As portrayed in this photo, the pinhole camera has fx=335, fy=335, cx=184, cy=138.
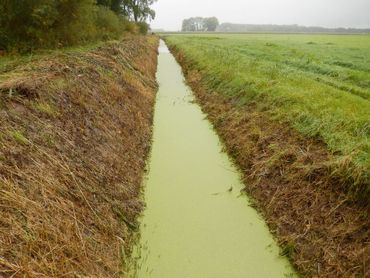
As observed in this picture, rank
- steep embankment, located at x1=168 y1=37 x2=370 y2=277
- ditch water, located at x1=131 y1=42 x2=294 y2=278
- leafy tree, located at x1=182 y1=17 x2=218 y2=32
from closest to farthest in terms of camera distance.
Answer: steep embankment, located at x1=168 y1=37 x2=370 y2=277
ditch water, located at x1=131 y1=42 x2=294 y2=278
leafy tree, located at x1=182 y1=17 x2=218 y2=32

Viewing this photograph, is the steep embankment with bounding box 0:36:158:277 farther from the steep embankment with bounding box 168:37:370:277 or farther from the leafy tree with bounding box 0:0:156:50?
the leafy tree with bounding box 0:0:156:50

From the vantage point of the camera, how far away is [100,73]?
23.4ft

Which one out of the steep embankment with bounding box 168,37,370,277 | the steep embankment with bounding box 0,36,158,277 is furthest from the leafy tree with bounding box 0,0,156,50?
the steep embankment with bounding box 168,37,370,277

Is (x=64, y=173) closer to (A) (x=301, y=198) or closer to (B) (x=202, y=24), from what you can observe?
(A) (x=301, y=198)

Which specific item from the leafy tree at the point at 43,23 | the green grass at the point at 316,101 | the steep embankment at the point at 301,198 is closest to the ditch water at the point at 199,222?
the steep embankment at the point at 301,198

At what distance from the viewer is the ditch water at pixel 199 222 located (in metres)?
3.39

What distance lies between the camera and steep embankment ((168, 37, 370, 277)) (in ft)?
10.7

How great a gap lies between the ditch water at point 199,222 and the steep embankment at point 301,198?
21 cm

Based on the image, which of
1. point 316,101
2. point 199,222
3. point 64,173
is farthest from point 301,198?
point 316,101

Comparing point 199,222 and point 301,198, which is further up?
point 301,198

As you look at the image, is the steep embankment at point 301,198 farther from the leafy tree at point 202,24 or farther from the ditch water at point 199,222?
the leafy tree at point 202,24

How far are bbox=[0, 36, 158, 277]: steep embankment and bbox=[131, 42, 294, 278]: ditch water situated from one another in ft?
0.92

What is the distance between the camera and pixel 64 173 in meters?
3.55

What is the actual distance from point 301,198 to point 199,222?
4.18 feet
